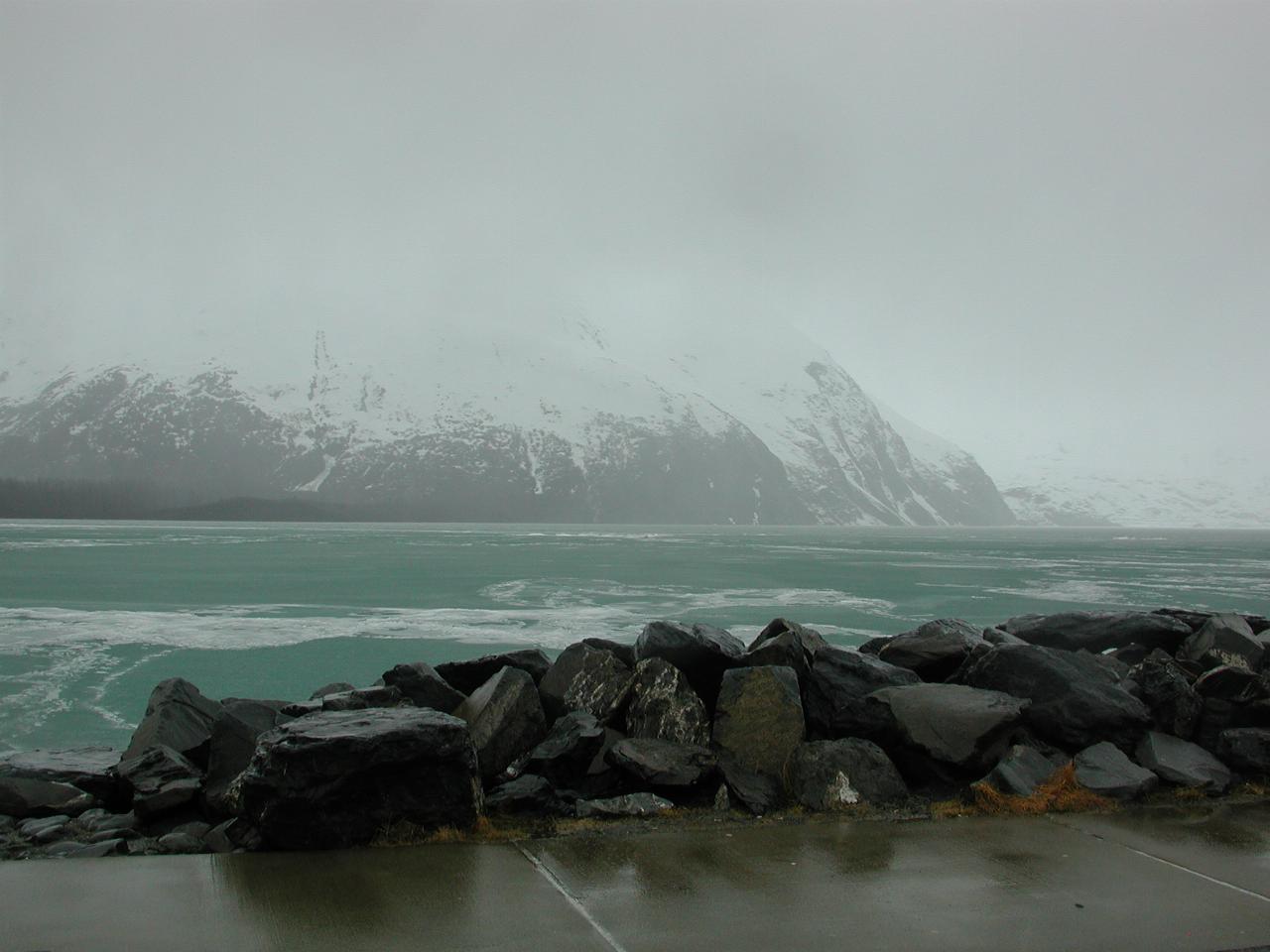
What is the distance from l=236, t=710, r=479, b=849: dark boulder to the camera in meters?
6.23

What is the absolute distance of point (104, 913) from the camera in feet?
15.9

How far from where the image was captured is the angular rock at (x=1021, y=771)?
24.2 feet

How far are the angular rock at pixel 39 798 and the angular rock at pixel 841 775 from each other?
578 cm

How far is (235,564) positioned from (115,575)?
14.1 m

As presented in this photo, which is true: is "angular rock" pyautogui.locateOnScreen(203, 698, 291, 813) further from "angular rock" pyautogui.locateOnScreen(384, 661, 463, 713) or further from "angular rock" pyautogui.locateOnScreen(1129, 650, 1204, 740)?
"angular rock" pyautogui.locateOnScreen(1129, 650, 1204, 740)

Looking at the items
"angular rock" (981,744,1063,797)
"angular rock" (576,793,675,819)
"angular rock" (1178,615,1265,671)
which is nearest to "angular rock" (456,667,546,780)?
"angular rock" (576,793,675,819)

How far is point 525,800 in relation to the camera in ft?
24.1

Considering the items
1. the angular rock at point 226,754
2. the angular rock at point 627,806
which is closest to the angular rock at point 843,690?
the angular rock at point 627,806

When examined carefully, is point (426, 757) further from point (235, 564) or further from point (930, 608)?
point (235, 564)

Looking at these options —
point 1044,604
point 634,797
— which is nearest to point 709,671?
point 634,797

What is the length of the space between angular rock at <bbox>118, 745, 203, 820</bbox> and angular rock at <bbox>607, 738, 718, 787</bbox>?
3.45 meters

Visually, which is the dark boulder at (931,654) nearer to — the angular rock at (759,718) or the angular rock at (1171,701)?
the angular rock at (1171,701)

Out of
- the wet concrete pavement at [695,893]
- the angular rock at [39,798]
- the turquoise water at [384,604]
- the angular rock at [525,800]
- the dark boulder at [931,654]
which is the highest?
the dark boulder at [931,654]

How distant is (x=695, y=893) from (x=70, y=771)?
19.6 feet
